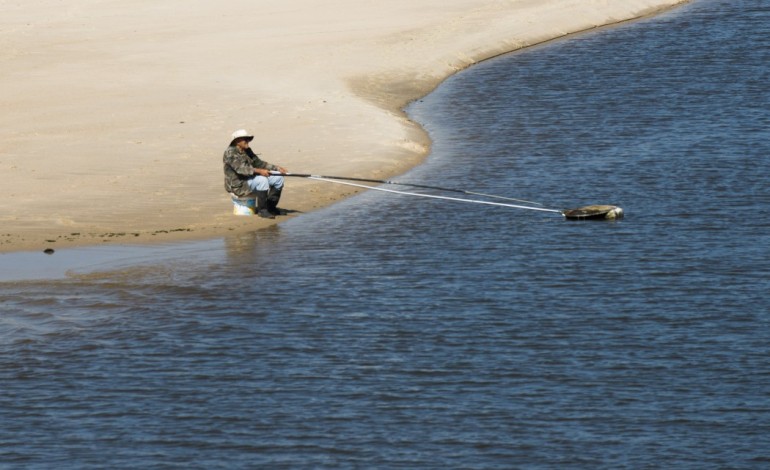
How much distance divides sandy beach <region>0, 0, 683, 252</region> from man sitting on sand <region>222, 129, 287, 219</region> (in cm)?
46

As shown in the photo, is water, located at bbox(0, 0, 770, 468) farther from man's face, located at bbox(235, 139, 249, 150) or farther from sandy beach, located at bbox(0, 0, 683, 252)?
sandy beach, located at bbox(0, 0, 683, 252)

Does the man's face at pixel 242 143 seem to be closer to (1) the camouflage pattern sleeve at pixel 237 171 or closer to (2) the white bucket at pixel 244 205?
(1) the camouflage pattern sleeve at pixel 237 171

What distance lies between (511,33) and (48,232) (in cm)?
2780

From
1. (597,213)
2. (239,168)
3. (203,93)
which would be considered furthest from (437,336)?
(203,93)

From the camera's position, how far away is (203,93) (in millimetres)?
33750

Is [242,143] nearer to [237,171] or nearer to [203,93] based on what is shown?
[237,171]

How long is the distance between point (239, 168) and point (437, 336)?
7.15 m

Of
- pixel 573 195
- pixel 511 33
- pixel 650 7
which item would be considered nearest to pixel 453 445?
pixel 573 195

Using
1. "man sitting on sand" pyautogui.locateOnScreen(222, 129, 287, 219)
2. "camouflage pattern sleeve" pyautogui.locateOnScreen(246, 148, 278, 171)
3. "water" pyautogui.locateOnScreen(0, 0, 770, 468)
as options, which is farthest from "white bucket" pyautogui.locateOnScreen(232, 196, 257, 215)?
"water" pyautogui.locateOnScreen(0, 0, 770, 468)

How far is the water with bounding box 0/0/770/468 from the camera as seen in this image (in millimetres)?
13641

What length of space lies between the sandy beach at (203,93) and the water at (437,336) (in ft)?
5.77

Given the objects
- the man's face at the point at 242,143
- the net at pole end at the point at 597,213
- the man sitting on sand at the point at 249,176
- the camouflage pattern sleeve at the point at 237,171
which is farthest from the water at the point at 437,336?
the man's face at the point at 242,143

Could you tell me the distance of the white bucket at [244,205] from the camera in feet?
77.2

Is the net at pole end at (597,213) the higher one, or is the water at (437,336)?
the net at pole end at (597,213)
